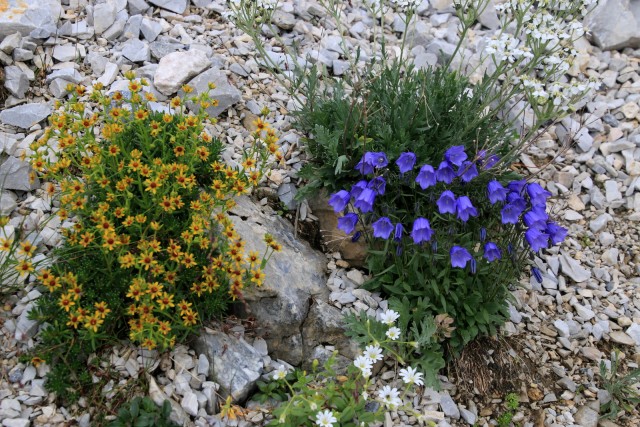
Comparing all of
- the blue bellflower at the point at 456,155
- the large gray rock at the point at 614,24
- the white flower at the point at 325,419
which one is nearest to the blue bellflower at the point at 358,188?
the blue bellflower at the point at 456,155

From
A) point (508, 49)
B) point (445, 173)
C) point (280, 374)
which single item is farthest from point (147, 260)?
point (508, 49)

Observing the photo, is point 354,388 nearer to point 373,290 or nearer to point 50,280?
point 373,290

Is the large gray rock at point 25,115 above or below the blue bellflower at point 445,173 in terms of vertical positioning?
below

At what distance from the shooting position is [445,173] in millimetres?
3910

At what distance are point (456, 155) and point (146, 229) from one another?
1.79 m

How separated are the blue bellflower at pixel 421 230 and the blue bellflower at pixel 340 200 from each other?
1.48ft

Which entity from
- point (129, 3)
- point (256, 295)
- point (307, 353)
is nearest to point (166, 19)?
point (129, 3)

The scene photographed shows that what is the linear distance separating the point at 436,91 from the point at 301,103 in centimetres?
92

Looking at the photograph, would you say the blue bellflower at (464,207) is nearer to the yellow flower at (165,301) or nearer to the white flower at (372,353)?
the white flower at (372,353)

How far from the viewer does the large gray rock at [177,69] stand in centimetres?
476

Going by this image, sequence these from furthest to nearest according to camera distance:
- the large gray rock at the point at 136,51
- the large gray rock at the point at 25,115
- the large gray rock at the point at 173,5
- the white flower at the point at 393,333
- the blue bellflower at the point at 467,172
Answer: the large gray rock at the point at 173,5
the large gray rock at the point at 136,51
the large gray rock at the point at 25,115
the blue bellflower at the point at 467,172
the white flower at the point at 393,333

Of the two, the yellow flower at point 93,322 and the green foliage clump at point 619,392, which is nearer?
the yellow flower at point 93,322

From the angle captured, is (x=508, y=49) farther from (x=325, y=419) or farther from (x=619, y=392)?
(x=325, y=419)

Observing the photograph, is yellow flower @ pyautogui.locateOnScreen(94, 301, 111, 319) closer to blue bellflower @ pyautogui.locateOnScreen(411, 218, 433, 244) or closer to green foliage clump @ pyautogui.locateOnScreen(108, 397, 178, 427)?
green foliage clump @ pyautogui.locateOnScreen(108, 397, 178, 427)
